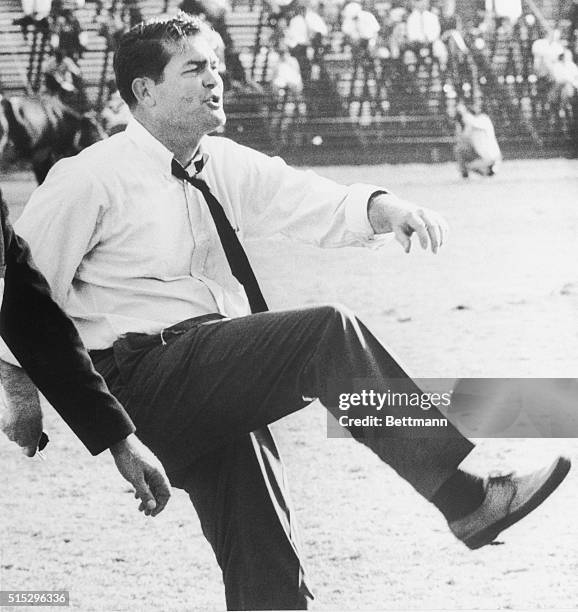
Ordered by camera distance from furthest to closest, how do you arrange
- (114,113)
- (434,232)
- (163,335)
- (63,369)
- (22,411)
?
(114,113)
(163,335)
(22,411)
(434,232)
(63,369)

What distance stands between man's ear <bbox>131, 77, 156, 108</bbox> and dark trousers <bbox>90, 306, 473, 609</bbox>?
0.50 meters

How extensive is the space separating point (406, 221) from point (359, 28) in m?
0.83

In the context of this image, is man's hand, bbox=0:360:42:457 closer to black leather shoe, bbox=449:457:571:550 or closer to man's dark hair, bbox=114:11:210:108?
man's dark hair, bbox=114:11:210:108

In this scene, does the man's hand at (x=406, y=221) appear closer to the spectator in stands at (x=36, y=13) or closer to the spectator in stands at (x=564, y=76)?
the spectator in stands at (x=564, y=76)

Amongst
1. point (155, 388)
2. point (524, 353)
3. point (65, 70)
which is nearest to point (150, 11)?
Answer: point (65, 70)

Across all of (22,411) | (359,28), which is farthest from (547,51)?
(22,411)

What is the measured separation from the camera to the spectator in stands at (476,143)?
2.43 metres

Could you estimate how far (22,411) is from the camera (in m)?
1.84

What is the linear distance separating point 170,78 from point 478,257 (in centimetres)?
85

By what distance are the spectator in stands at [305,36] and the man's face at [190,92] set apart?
35 cm

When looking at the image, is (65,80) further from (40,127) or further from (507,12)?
(507,12)

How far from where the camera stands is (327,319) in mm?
1787

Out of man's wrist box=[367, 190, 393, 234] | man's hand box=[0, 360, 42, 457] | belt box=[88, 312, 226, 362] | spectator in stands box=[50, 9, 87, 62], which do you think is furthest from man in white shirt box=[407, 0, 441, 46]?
man's hand box=[0, 360, 42, 457]

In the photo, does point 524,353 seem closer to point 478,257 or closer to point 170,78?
point 478,257
